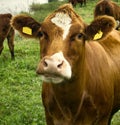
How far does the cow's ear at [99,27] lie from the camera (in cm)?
412

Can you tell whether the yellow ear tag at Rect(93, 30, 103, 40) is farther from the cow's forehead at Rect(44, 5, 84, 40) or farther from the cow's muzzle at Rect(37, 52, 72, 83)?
the cow's muzzle at Rect(37, 52, 72, 83)

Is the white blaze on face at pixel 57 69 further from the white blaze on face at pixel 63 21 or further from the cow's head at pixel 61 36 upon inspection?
the white blaze on face at pixel 63 21

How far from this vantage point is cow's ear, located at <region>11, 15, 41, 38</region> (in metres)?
4.23

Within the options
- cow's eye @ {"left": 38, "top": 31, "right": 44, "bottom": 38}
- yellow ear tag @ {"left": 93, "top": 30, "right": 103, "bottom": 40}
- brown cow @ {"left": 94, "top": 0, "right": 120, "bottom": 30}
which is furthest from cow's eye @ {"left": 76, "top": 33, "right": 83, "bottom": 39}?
brown cow @ {"left": 94, "top": 0, "right": 120, "bottom": 30}

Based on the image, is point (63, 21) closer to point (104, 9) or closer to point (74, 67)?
point (74, 67)

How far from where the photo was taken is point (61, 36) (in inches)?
150

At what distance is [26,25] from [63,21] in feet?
1.72

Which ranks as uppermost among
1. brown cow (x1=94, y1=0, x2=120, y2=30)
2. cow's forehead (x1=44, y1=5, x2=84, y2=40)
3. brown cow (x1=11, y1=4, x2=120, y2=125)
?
cow's forehead (x1=44, y1=5, x2=84, y2=40)

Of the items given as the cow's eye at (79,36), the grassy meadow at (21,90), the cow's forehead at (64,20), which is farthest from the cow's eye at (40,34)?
the grassy meadow at (21,90)

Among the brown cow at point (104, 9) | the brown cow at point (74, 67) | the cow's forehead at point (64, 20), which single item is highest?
the cow's forehead at point (64, 20)

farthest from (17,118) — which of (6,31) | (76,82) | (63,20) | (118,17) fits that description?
(118,17)

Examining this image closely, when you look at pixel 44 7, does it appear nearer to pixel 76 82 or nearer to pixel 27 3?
pixel 27 3

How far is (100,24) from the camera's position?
→ 4164 mm

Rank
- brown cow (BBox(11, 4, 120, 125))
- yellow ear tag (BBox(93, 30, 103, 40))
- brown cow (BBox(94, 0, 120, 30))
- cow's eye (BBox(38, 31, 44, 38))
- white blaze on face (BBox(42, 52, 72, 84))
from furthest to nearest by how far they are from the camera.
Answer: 1. brown cow (BBox(94, 0, 120, 30))
2. yellow ear tag (BBox(93, 30, 103, 40))
3. cow's eye (BBox(38, 31, 44, 38))
4. brown cow (BBox(11, 4, 120, 125))
5. white blaze on face (BBox(42, 52, 72, 84))
